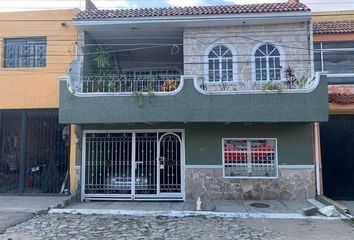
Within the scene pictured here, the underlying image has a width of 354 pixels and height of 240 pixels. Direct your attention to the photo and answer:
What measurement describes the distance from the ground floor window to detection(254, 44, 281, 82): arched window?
2.37 meters

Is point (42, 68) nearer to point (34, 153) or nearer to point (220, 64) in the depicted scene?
point (34, 153)

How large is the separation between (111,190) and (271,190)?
585 cm

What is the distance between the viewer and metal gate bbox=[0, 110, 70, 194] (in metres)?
13.3

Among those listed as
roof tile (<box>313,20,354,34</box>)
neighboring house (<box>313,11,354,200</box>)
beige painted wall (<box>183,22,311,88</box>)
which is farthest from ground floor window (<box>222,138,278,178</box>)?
roof tile (<box>313,20,354,34</box>)

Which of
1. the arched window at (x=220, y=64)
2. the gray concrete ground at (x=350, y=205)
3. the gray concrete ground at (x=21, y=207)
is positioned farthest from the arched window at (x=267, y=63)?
the gray concrete ground at (x=21, y=207)

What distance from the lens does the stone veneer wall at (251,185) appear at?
12.3 metres

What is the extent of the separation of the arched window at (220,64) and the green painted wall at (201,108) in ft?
6.52

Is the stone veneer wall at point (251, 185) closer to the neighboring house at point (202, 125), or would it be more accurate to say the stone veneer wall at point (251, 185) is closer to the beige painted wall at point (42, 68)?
the neighboring house at point (202, 125)

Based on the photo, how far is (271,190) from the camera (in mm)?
12344

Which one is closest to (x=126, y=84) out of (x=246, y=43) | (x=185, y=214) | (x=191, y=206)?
(x=246, y=43)

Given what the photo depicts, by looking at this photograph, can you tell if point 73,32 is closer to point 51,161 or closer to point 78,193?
point 51,161

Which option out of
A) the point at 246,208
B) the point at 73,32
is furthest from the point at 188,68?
the point at 246,208

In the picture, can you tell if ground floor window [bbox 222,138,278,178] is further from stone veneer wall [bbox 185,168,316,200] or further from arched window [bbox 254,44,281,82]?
arched window [bbox 254,44,281,82]

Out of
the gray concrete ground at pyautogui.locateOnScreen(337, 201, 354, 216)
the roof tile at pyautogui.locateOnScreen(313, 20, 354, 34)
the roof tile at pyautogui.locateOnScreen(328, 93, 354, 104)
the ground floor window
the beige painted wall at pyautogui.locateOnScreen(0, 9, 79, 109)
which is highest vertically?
the roof tile at pyautogui.locateOnScreen(313, 20, 354, 34)
